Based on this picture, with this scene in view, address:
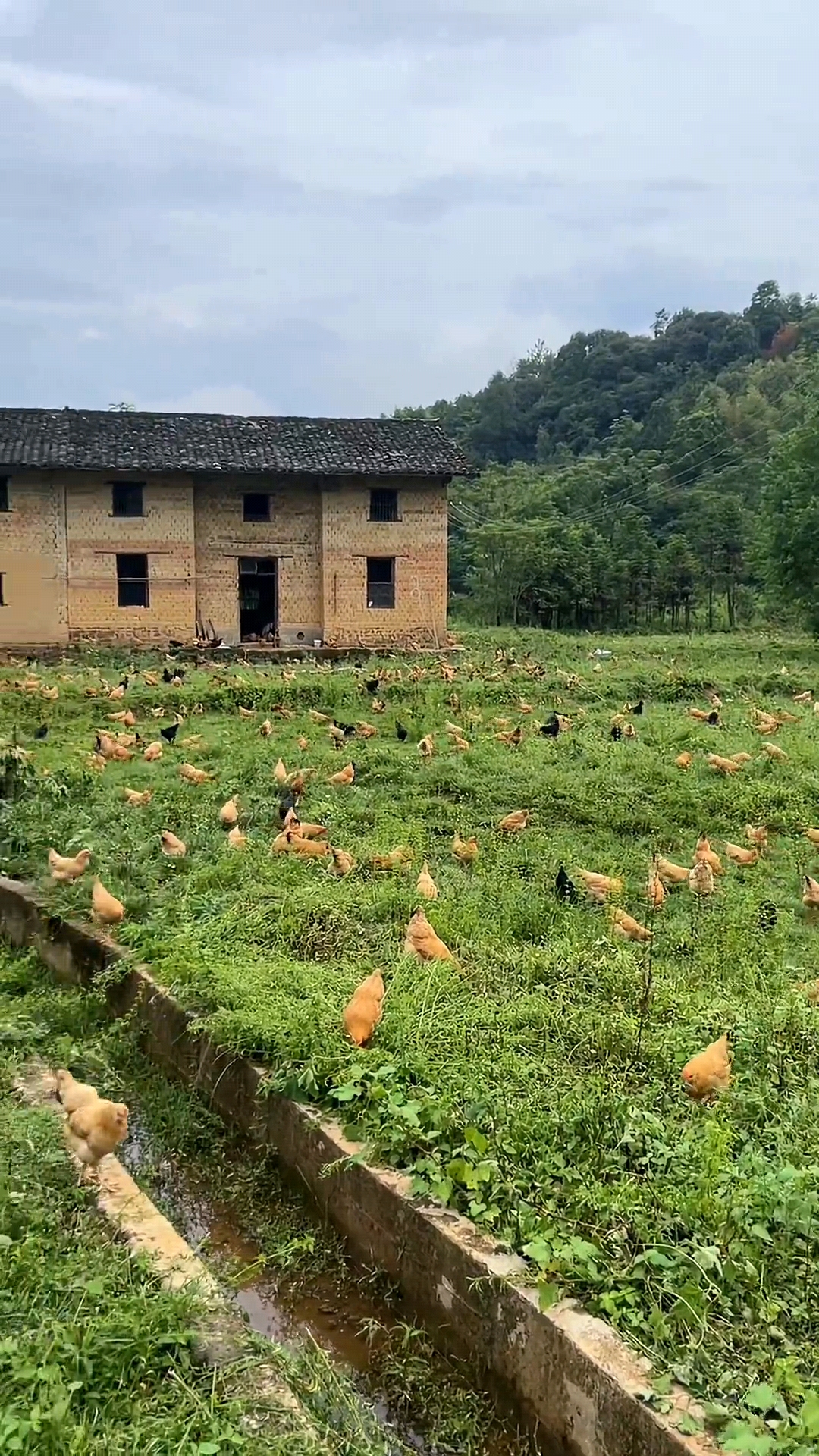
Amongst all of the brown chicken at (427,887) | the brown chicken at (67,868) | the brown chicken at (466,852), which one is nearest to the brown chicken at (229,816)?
the brown chicken at (67,868)

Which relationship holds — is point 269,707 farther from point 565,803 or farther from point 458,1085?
point 458,1085

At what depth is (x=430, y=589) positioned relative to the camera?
3212 centimetres

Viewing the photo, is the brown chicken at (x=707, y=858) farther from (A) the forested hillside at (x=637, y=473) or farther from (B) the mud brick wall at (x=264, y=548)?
(B) the mud brick wall at (x=264, y=548)

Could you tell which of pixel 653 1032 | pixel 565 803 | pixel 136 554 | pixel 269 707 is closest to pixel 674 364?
pixel 136 554

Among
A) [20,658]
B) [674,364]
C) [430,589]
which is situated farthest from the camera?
[674,364]

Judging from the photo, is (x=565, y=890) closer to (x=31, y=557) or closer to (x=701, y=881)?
(x=701, y=881)

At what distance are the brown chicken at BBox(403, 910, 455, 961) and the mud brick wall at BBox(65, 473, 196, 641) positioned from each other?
959 inches

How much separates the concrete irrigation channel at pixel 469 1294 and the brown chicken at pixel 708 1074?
1303 millimetres

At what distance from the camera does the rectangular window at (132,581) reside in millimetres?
30344

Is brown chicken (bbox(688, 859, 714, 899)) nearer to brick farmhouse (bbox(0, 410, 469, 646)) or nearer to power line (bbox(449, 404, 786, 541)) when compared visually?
brick farmhouse (bbox(0, 410, 469, 646))

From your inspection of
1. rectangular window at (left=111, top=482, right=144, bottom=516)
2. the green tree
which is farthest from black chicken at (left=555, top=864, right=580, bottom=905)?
rectangular window at (left=111, top=482, right=144, bottom=516)

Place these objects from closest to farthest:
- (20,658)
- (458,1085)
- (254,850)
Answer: (458,1085) < (254,850) < (20,658)

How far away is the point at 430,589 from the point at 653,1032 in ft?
87.9

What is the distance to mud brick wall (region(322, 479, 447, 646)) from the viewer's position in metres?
31.3
